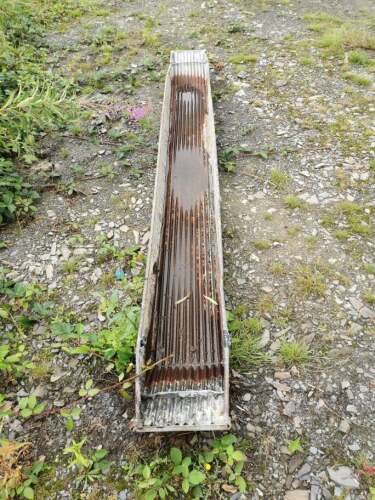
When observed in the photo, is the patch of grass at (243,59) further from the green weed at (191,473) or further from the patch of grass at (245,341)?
the green weed at (191,473)

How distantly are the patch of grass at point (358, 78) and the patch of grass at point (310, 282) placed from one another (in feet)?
13.9

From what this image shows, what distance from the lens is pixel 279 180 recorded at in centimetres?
498

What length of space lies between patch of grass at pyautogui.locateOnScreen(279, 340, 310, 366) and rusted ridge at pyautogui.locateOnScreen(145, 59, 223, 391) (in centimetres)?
56

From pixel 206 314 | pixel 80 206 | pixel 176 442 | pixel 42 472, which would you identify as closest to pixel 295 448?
pixel 176 442

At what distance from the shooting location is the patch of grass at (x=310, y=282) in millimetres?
3811

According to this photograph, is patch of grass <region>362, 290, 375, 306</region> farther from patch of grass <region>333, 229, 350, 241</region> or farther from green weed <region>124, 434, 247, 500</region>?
green weed <region>124, 434, 247, 500</region>

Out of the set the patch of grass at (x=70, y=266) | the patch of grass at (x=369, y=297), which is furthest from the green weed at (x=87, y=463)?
the patch of grass at (x=369, y=297)

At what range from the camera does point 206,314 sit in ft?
12.0

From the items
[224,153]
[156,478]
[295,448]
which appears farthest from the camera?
[224,153]

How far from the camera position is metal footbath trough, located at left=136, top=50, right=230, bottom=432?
2928 millimetres

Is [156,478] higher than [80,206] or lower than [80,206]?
lower

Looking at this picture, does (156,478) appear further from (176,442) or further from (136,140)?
(136,140)

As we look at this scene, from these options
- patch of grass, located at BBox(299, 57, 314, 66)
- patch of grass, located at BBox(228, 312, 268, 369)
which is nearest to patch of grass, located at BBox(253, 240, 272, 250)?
patch of grass, located at BBox(228, 312, 268, 369)

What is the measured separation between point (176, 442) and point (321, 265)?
7.57 feet
